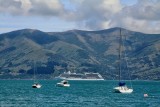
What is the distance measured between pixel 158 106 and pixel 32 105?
35.2 metres

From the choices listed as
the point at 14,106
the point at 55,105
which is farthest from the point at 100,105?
the point at 14,106

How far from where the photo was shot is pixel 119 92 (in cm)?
18088

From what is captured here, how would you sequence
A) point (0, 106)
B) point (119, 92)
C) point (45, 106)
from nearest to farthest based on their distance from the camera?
point (0, 106) → point (45, 106) → point (119, 92)

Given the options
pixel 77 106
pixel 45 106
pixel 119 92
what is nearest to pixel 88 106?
pixel 77 106

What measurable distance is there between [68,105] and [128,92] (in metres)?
72.6

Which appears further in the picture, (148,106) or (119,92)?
(119,92)

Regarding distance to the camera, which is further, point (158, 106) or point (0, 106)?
point (158, 106)

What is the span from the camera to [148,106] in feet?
380

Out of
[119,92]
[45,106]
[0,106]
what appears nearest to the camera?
[0,106]

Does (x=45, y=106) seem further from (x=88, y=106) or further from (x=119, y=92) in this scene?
(x=119, y=92)

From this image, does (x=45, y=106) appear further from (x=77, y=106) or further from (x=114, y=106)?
(x=114, y=106)

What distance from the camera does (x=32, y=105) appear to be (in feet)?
359

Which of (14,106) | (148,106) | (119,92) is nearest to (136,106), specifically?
(148,106)

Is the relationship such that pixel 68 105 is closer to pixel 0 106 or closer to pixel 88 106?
pixel 88 106
